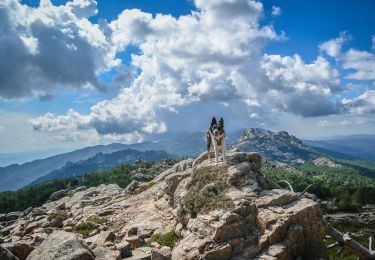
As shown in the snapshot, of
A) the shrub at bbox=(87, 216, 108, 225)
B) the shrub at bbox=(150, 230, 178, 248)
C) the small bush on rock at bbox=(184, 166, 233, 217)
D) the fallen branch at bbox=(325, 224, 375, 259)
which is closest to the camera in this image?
the fallen branch at bbox=(325, 224, 375, 259)

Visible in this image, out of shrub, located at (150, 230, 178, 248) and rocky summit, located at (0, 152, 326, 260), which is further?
shrub, located at (150, 230, 178, 248)

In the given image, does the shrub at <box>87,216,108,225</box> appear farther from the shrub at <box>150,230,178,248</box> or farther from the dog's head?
the dog's head

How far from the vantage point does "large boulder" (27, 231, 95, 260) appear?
16719 millimetres

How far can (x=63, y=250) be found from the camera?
1694 centimetres

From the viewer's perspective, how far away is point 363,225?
339 ft

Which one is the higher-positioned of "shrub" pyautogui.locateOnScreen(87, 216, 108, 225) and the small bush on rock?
the small bush on rock

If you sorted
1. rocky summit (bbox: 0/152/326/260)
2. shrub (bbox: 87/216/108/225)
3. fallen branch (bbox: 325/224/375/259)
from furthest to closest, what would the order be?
shrub (bbox: 87/216/108/225), fallen branch (bbox: 325/224/375/259), rocky summit (bbox: 0/152/326/260)

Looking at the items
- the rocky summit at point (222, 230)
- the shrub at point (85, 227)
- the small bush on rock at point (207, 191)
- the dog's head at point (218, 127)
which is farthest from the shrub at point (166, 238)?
the shrub at point (85, 227)

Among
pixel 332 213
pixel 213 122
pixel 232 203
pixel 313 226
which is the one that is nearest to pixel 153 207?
pixel 213 122

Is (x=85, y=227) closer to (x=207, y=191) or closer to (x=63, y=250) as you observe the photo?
(x=207, y=191)

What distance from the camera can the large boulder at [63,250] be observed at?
1672 centimetres

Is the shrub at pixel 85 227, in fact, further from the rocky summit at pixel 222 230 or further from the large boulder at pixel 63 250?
the large boulder at pixel 63 250

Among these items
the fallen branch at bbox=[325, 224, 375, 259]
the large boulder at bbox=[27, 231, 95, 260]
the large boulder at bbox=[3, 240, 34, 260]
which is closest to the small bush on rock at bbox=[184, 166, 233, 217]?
the fallen branch at bbox=[325, 224, 375, 259]

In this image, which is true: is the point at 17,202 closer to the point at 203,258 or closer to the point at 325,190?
the point at 325,190
